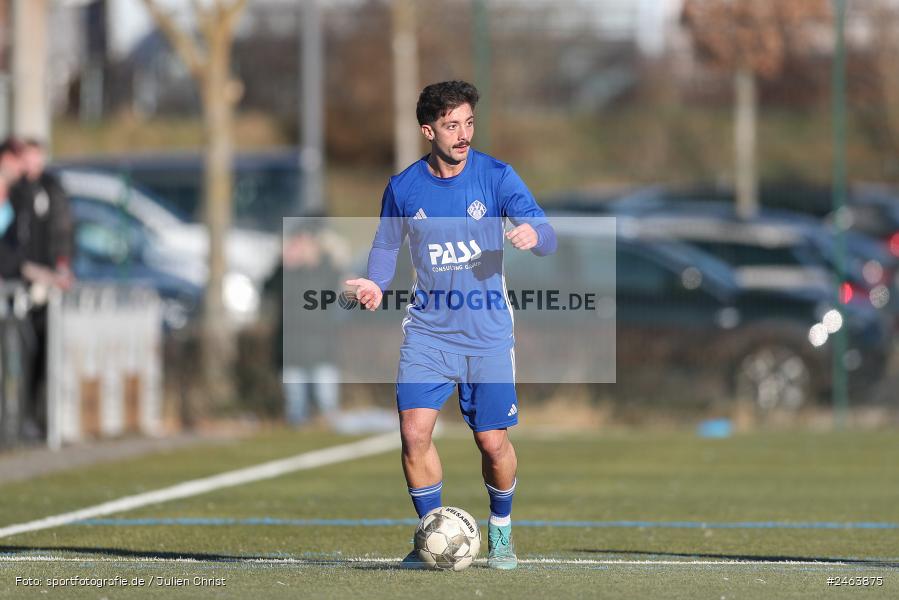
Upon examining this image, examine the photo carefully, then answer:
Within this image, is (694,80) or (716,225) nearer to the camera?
(716,225)

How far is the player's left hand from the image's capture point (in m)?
7.72

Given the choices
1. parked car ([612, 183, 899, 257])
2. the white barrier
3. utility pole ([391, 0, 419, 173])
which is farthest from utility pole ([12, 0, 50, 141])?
utility pole ([391, 0, 419, 173])

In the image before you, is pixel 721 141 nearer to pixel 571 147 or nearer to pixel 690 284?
pixel 690 284

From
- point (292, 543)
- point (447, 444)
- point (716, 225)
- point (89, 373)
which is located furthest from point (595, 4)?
point (292, 543)

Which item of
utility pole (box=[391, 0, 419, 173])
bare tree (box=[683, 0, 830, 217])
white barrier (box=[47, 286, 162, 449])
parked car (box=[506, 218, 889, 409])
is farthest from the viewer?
utility pole (box=[391, 0, 419, 173])

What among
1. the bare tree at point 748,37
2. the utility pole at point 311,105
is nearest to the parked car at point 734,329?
the bare tree at point 748,37

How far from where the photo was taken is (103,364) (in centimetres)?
1661

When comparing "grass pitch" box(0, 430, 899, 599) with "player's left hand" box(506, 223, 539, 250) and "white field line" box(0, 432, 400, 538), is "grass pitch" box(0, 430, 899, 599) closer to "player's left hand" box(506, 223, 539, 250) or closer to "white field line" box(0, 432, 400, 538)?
"white field line" box(0, 432, 400, 538)

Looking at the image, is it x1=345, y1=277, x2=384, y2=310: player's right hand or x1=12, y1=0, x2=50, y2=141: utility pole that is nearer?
x1=345, y1=277, x2=384, y2=310: player's right hand

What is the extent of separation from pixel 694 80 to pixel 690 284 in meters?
4.01

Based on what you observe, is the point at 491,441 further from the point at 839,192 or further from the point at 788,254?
the point at 839,192

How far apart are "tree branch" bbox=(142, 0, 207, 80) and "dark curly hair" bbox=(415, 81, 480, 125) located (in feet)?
37.5

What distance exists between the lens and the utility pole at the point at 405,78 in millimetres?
31453

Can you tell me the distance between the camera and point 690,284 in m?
18.7
